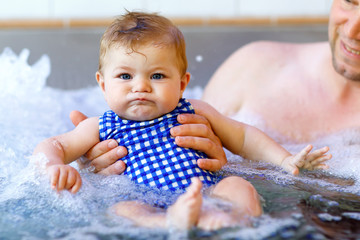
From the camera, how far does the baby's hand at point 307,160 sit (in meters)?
1.13

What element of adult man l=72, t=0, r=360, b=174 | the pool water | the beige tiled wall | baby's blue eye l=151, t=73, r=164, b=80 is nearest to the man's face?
adult man l=72, t=0, r=360, b=174

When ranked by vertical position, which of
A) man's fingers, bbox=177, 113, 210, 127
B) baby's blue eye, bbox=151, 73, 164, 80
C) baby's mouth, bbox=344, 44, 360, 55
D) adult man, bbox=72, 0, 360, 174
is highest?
baby's blue eye, bbox=151, 73, 164, 80

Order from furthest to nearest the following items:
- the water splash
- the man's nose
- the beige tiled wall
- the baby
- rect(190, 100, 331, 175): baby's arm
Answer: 1. the beige tiled wall
2. the water splash
3. the man's nose
4. rect(190, 100, 331, 175): baby's arm
5. the baby

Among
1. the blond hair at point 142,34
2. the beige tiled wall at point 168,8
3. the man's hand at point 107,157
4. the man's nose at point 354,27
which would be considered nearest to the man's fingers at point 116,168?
the man's hand at point 107,157

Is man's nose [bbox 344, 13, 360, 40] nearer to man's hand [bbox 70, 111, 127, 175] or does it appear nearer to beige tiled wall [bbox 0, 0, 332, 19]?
man's hand [bbox 70, 111, 127, 175]

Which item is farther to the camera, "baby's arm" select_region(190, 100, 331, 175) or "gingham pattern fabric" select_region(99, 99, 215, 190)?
"baby's arm" select_region(190, 100, 331, 175)

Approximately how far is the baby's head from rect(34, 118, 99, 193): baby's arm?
0.32 feet

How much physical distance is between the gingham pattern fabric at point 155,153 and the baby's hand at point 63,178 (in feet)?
0.45

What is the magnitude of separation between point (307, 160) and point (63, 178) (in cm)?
54

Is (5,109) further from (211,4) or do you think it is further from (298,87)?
Result: (211,4)

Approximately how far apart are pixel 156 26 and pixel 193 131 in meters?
0.25

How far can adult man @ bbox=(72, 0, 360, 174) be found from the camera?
5.26 ft

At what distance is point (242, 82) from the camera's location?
186cm

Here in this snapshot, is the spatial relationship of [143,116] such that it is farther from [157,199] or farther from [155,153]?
[157,199]
